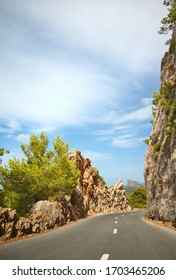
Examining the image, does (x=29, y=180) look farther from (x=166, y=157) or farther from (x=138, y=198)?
(x=138, y=198)

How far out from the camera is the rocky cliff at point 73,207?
13.7m

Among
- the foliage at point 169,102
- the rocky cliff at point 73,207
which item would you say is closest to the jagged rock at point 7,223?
the rocky cliff at point 73,207

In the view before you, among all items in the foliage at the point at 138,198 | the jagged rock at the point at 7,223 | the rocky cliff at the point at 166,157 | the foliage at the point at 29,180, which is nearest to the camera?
the jagged rock at the point at 7,223

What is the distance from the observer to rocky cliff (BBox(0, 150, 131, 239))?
45.1ft

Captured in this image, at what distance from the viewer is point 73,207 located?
3597cm

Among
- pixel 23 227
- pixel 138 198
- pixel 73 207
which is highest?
pixel 138 198


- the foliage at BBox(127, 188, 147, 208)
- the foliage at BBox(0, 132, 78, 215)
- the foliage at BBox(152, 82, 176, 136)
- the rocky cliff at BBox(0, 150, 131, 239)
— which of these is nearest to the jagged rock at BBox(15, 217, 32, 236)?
the rocky cliff at BBox(0, 150, 131, 239)

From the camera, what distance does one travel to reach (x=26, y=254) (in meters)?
8.12

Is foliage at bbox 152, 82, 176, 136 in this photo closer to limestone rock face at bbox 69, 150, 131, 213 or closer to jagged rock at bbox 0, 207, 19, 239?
jagged rock at bbox 0, 207, 19, 239

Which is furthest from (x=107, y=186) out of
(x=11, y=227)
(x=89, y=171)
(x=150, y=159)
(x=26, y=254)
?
(x=26, y=254)

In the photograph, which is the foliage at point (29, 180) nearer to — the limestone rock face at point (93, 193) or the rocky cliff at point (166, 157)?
the rocky cliff at point (166, 157)

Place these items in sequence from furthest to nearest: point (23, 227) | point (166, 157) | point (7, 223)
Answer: point (166, 157) < point (23, 227) < point (7, 223)

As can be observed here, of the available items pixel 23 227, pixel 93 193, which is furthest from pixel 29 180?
pixel 93 193
